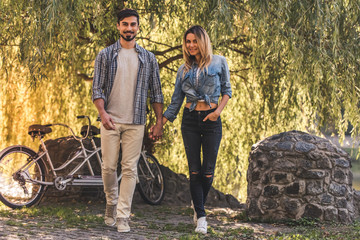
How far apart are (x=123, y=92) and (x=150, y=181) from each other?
118 inches

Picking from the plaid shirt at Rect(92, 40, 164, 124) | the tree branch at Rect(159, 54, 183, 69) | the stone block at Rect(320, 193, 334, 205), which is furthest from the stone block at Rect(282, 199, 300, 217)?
the tree branch at Rect(159, 54, 183, 69)

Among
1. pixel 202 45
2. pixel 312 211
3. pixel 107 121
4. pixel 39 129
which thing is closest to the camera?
pixel 107 121

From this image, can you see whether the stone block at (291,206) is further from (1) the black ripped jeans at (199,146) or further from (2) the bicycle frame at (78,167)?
(2) the bicycle frame at (78,167)

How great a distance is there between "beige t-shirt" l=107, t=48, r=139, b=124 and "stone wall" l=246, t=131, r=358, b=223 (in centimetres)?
202

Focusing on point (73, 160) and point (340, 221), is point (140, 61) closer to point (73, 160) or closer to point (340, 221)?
point (73, 160)

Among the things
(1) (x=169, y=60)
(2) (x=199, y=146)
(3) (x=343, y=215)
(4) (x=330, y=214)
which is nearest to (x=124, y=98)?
(2) (x=199, y=146)

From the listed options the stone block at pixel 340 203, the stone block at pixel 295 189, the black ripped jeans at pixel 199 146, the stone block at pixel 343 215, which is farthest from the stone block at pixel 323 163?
the black ripped jeans at pixel 199 146

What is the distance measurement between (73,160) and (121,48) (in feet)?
7.61

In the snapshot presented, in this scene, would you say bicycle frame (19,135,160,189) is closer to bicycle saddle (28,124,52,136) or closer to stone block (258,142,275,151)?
bicycle saddle (28,124,52,136)

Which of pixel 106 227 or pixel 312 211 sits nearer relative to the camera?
pixel 106 227

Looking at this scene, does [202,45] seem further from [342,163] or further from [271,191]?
[342,163]

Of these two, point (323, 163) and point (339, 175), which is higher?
point (323, 163)

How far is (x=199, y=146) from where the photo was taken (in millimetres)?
4770

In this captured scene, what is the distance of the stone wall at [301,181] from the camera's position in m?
5.91
